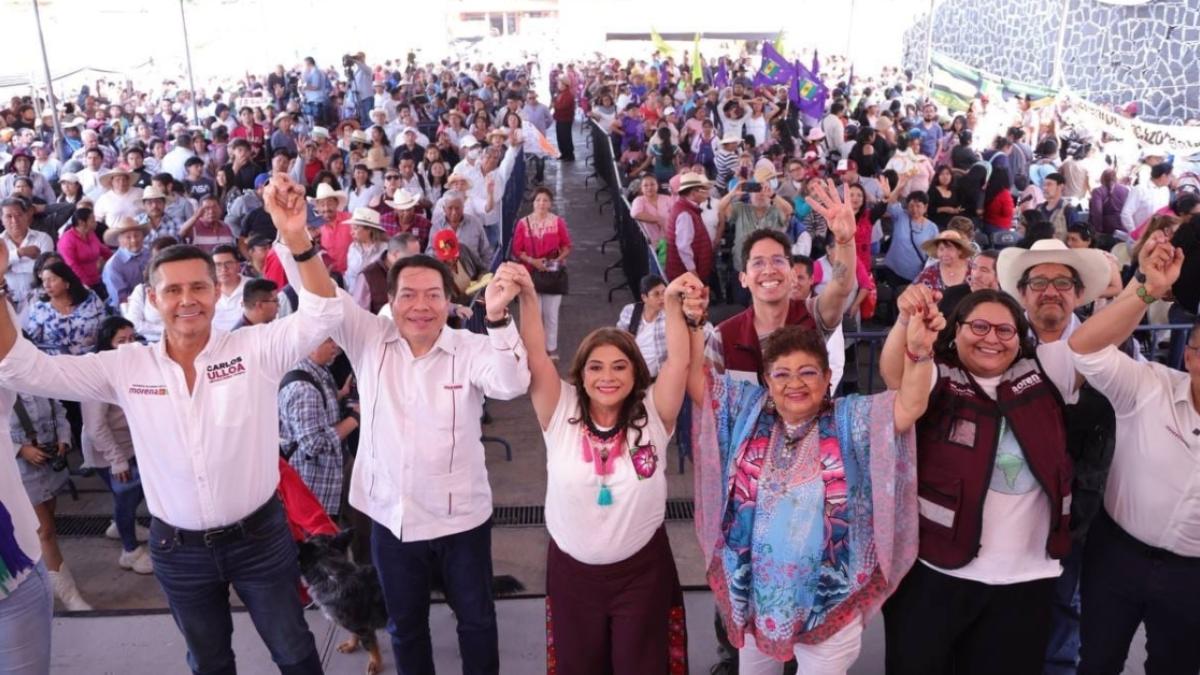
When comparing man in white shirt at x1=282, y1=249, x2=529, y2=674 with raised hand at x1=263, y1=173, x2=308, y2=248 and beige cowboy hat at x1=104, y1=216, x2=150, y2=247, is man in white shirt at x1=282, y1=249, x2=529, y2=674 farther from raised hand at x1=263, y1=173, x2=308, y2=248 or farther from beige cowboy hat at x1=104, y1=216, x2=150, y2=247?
beige cowboy hat at x1=104, y1=216, x2=150, y2=247

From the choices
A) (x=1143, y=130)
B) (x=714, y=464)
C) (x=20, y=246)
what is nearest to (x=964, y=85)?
(x=1143, y=130)

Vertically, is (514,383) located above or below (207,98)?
below

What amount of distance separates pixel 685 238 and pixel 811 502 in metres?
5.20

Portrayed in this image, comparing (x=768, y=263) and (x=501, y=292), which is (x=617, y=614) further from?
(x=768, y=263)

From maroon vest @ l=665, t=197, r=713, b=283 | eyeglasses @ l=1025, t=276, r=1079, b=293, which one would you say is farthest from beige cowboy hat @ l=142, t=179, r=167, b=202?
eyeglasses @ l=1025, t=276, r=1079, b=293

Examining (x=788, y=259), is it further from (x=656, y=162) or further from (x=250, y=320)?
(x=656, y=162)

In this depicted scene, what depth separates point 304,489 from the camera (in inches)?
160

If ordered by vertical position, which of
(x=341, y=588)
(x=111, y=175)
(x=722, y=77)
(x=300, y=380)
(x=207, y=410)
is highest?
(x=722, y=77)

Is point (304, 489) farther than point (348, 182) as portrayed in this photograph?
No

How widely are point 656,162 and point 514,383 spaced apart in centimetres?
995

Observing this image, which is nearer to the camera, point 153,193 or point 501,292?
point 501,292

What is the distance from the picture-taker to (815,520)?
9.50 feet

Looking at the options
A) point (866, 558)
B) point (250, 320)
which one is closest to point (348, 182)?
point (250, 320)

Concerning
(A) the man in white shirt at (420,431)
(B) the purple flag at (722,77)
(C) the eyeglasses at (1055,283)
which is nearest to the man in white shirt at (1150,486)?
(C) the eyeglasses at (1055,283)
